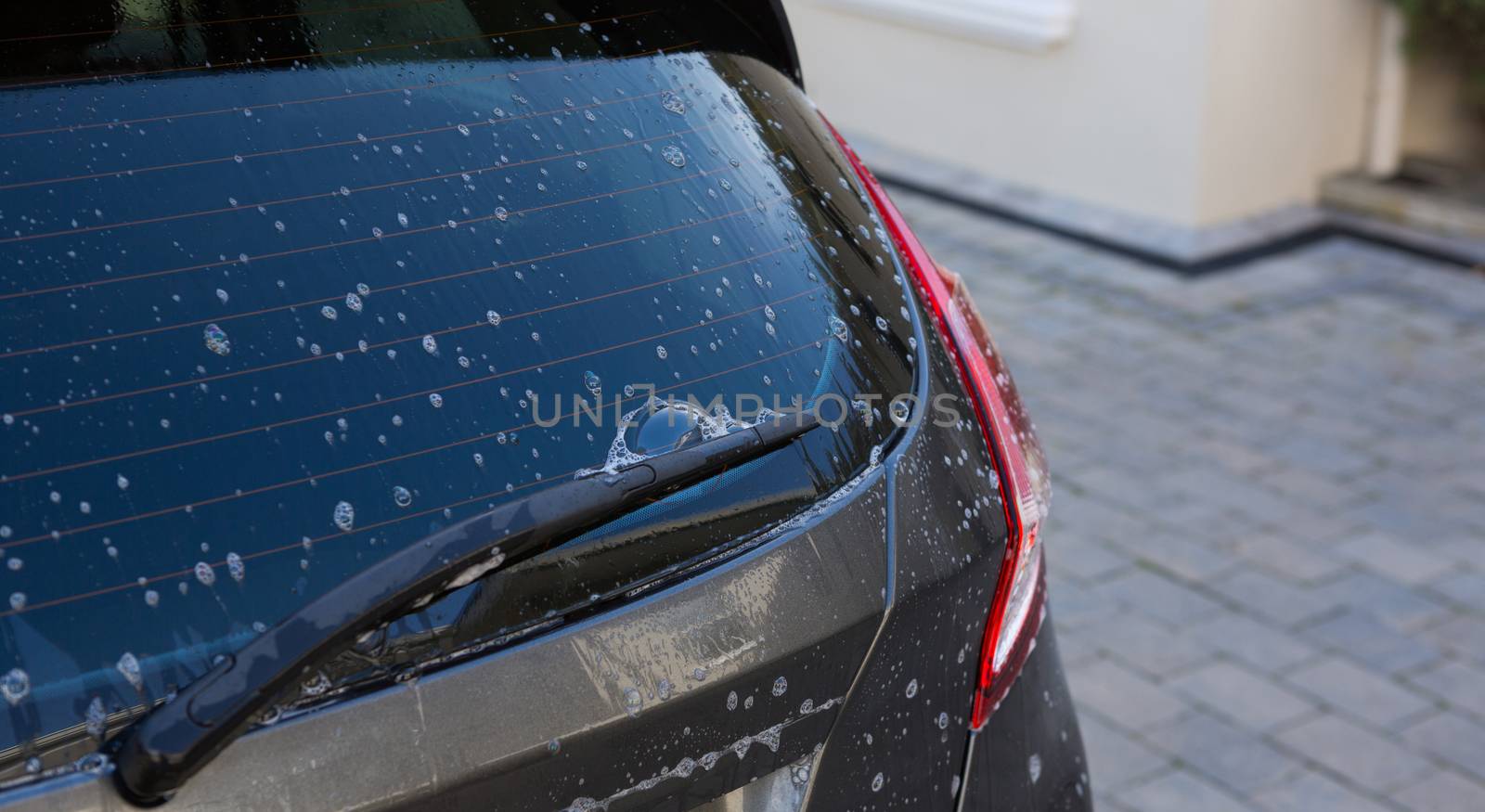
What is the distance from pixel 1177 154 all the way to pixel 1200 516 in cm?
243

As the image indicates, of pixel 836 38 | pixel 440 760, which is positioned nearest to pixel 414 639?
pixel 440 760

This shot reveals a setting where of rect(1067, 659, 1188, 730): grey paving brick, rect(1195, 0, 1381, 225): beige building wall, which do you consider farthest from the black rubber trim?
rect(1067, 659, 1188, 730): grey paving brick

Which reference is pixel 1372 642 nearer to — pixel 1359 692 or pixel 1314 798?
pixel 1359 692

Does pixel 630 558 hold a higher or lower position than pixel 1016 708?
higher

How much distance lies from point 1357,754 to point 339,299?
2.65 m

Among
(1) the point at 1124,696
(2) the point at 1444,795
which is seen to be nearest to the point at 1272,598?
(1) the point at 1124,696

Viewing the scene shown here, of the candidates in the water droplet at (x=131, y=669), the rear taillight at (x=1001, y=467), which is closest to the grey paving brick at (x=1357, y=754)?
the rear taillight at (x=1001, y=467)

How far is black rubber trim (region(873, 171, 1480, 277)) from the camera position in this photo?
6.08m

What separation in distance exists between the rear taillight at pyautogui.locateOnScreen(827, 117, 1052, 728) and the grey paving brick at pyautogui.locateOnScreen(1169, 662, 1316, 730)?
171cm

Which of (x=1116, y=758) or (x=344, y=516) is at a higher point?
(x=344, y=516)

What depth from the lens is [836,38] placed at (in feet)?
25.3

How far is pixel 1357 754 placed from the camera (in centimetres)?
324

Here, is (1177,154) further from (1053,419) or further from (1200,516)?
(1200,516)

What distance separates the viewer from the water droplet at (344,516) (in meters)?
1.31
